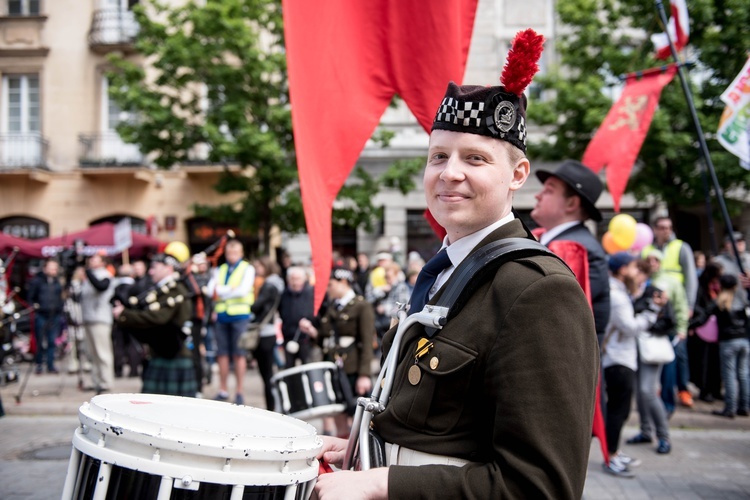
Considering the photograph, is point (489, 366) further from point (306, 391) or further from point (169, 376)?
point (169, 376)

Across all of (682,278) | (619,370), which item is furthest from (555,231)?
(682,278)

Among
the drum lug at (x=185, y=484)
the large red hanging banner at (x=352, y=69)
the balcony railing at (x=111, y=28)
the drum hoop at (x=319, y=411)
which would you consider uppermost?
the balcony railing at (x=111, y=28)

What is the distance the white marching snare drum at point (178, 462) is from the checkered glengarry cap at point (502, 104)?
991 millimetres

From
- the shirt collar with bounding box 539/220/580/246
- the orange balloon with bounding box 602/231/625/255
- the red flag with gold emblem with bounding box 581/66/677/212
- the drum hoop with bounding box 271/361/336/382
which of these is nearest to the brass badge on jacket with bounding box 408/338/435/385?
the shirt collar with bounding box 539/220/580/246

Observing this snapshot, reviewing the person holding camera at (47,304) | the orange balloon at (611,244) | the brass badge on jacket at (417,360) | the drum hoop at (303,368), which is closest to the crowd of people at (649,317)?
the orange balloon at (611,244)

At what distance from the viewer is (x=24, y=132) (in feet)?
74.9

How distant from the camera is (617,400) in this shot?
643 cm

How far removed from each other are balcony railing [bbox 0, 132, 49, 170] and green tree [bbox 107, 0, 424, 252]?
23.7 feet

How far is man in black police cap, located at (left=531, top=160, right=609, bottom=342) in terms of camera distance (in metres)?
4.16

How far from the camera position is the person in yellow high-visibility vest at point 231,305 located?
9727 millimetres

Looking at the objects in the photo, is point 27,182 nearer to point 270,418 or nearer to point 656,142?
point 656,142

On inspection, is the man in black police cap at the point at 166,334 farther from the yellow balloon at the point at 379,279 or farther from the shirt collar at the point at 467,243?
the shirt collar at the point at 467,243

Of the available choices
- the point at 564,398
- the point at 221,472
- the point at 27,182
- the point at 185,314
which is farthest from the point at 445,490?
the point at 27,182

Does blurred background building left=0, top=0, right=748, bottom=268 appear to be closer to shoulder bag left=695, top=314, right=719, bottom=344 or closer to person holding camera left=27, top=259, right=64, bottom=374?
person holding camera left=27, top=259, right=64, bottom=374
